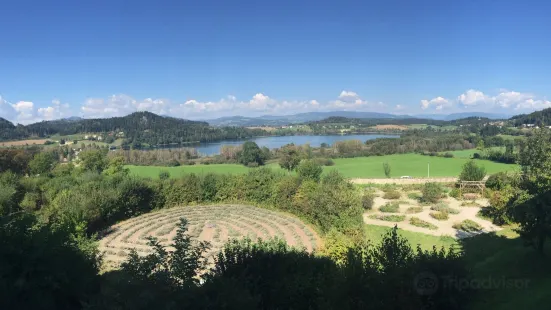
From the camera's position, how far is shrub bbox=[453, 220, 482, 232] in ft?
74.9

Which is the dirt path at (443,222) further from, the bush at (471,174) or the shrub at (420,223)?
the bush at (471,174)

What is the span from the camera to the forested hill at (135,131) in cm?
13789

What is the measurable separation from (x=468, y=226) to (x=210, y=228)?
62.5 feet

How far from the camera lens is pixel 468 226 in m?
23.3

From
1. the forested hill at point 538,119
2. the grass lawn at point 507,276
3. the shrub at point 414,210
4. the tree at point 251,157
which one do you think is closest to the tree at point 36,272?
the grass lawn at point 507,276

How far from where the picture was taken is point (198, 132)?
163m

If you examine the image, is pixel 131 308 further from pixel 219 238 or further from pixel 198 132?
pixel 198 132

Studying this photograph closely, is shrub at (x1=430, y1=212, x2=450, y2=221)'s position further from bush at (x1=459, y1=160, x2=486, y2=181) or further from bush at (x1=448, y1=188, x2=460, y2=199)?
bush at (x1=459, y1=160, x2=486, y2=181)

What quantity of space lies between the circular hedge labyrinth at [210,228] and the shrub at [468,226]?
36.6ft

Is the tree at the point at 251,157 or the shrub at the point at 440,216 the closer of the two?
the shrub at the point at 440,216

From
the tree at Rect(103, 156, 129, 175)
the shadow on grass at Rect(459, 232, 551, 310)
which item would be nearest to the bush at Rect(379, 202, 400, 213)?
the shadow on grass at Rect(459, 232, 551, 310)

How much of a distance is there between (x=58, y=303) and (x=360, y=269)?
22.5 feet

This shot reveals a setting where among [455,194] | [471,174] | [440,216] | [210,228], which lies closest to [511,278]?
[440,216]

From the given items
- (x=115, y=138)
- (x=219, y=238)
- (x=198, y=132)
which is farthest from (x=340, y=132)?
(x=219, y=238)
